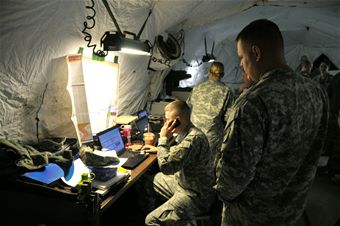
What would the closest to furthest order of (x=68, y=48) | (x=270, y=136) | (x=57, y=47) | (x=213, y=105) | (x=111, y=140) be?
(x=270, y=136) < (x=57, y=47) < (x=68, y=48) < (x=111, y=140) < (x=213, y=105)

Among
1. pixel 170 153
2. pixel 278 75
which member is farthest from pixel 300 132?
pixel 170 153

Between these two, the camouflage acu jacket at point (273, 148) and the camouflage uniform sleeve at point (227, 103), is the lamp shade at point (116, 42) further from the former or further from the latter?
the camouflage uniform sleeve at point (227, 103)

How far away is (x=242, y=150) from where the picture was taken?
113 centimetres

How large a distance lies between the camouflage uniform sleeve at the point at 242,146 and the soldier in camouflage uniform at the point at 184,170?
63 cm

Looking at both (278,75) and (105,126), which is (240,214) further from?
(105,126)

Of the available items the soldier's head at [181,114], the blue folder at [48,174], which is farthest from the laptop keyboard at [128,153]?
the blue folder at [48,174]

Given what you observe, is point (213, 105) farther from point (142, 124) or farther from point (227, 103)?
point (142, 124)

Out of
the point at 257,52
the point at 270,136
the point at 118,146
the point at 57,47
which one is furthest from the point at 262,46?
the point at 118,146

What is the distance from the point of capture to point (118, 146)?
7.66ft

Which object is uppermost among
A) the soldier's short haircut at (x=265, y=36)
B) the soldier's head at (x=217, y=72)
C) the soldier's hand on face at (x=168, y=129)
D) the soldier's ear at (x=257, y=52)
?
the soldier's short haircut at (x=265, y=36)

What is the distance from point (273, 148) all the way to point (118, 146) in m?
1.50

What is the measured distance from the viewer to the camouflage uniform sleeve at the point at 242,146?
111cm

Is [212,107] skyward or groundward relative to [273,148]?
groundward

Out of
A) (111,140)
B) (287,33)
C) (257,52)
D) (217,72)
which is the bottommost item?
(111,140)
